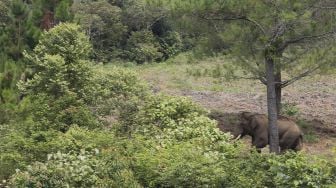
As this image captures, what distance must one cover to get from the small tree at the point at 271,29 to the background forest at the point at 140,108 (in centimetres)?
3

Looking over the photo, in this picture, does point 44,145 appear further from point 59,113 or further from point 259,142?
point 259,142

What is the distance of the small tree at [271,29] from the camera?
11609 millimetres

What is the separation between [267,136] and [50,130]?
5.16 meters

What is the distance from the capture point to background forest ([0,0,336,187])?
27.4 feet

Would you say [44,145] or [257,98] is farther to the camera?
[257,98]

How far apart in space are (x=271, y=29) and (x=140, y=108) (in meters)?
3.28

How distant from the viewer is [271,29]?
1193cm

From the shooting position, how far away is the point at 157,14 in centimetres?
3778

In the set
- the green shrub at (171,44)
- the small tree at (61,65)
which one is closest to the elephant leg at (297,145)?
the small tree at (61,65)

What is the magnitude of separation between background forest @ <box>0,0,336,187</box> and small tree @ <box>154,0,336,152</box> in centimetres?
3

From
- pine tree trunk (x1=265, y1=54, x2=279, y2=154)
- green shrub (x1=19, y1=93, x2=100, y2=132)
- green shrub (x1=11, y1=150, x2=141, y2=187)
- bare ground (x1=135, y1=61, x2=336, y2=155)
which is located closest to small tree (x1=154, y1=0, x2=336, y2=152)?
pine tree trunk (x1=265, y1=54, x2=279, y2=154)

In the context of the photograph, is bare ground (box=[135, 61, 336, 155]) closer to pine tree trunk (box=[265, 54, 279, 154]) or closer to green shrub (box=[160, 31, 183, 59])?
pine tree trunk (box=[265, 54, 279, 154])

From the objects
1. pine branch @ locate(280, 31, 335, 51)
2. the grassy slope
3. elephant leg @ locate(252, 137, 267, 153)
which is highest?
pine branch @ locate(280, 31, 335, 51)

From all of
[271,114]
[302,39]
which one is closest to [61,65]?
[271,114]
